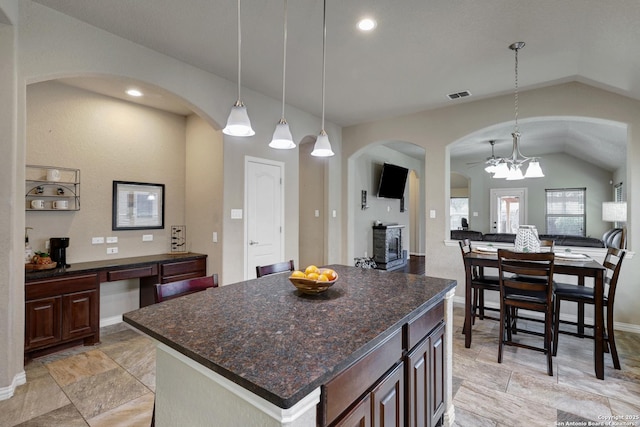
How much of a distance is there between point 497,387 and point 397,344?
66.0 inches

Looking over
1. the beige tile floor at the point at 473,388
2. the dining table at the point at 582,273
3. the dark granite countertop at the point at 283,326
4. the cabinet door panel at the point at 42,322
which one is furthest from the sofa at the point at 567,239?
the cabinet door panel at the point at 42,322

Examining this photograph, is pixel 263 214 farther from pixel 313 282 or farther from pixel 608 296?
pixel 608 296

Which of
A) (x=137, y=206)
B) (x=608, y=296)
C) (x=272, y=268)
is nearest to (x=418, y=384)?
(x=272, y=268)

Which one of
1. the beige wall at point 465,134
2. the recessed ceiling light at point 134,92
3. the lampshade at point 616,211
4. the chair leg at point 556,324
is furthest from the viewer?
the lampshade at point 616,211

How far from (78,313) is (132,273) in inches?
23.6

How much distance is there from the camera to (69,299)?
3080 mm

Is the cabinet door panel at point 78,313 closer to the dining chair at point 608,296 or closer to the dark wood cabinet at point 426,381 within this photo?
the dark wood cabinet at point 426,381

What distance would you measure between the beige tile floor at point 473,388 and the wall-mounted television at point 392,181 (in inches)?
183

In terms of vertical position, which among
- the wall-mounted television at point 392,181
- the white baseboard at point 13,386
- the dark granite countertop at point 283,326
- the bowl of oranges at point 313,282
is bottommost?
the white baseboard at point 13,386

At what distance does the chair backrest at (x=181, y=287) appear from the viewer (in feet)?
5.74

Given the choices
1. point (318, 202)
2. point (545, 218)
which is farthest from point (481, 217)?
point (318, 202)

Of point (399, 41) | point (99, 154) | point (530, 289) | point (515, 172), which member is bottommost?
point (530, 289)

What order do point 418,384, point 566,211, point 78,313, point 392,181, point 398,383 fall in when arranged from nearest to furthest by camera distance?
point 398,383 → point 418,384 → point 78,313 → point 392,181 → point 566,211

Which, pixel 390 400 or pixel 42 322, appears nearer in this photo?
pixel 390 400
